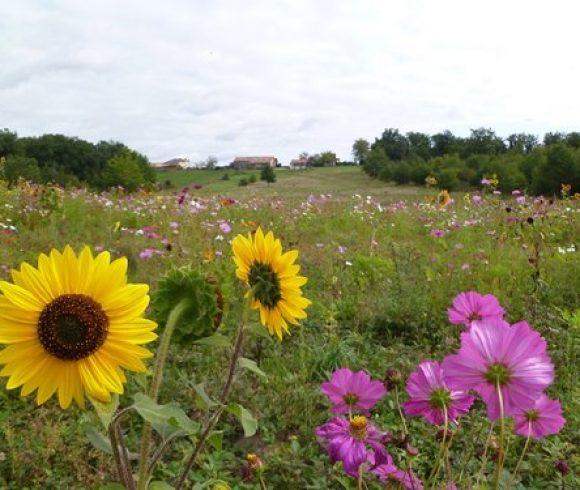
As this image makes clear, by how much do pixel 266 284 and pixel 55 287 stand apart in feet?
1.33

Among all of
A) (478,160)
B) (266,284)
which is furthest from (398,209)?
(478,160)

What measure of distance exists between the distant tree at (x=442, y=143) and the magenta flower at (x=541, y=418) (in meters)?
49.0

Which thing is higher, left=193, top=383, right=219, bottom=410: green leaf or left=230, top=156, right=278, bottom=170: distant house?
left=230, top=156, right=278, bottom=170: distant house

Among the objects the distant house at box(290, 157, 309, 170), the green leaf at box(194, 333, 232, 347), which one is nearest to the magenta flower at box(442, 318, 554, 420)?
the green leaf at box(194, 333, 232, 347)

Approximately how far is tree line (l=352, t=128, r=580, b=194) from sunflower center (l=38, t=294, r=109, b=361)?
1293cm

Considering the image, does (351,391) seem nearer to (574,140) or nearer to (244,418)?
(244,418)

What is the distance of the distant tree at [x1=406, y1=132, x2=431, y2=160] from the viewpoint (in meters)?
50.6

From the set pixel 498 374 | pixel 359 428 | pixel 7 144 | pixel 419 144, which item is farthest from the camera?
pixel 419 144

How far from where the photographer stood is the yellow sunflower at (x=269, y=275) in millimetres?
1120

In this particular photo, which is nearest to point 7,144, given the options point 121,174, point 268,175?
point 121,174

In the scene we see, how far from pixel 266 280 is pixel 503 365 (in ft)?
1.65

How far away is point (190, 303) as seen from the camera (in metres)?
0.97

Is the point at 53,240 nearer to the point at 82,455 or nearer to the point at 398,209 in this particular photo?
the point at 82,455

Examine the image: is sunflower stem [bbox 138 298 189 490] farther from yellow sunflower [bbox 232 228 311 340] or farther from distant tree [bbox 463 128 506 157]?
distant tree [bbox 463 128 506 157]
